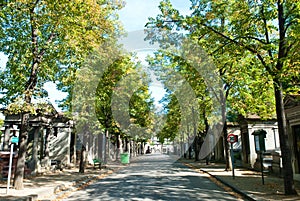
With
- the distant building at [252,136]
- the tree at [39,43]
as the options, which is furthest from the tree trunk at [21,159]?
the distant building at [252,136]

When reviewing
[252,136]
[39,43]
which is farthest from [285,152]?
[252,136]

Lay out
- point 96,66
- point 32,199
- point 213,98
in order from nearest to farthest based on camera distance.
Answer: point 32,199 < point 96,66 < point 213,98

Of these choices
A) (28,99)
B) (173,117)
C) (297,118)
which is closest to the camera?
(28,99)

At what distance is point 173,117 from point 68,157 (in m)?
16.3

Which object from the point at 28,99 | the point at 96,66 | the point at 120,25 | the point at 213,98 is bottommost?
the point at 28,99

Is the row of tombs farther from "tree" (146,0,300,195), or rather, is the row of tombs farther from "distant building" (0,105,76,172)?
"tree" (146,0,300,195)

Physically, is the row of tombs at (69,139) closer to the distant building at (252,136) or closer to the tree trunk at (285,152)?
the distant building at (252,136)

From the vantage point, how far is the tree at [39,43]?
37.2 ft

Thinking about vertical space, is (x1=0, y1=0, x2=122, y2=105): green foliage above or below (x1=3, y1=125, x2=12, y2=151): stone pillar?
above

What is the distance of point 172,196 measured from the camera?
9.42m

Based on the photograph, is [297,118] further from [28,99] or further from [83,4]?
[28,99]

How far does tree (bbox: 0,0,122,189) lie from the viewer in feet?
37.2

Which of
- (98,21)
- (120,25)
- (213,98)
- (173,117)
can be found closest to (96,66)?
(120,25)

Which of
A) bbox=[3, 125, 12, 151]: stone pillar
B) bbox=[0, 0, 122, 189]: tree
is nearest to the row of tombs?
bbox=[3, 125, 12, 151]: stone pillar
